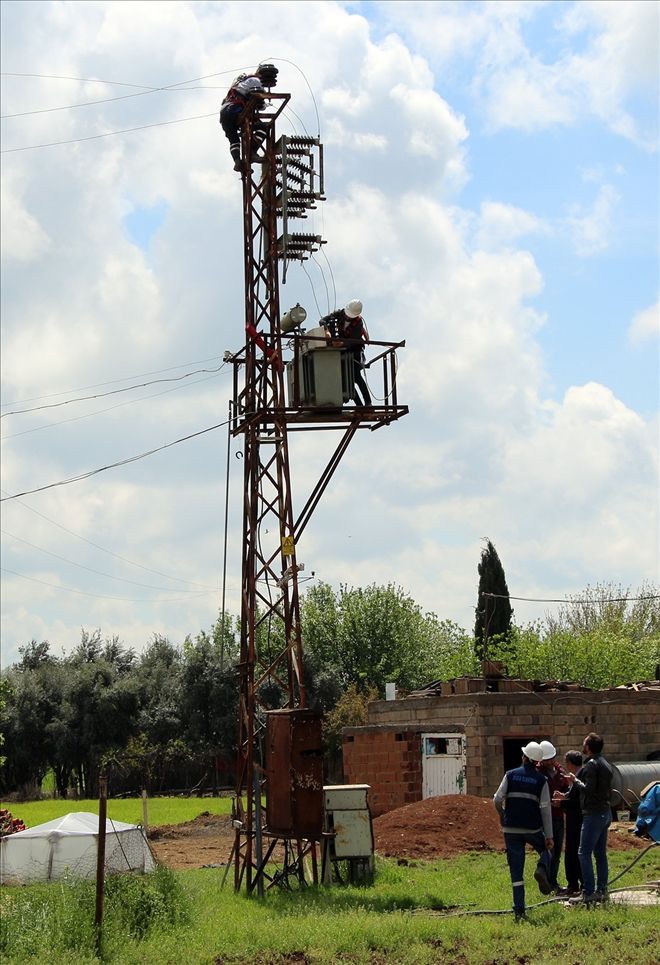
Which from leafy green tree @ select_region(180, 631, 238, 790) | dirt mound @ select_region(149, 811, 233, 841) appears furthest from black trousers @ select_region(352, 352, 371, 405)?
leafy green tree @ select_region(180, 631, 238, 790)

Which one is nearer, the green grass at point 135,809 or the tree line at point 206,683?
the green grass at point 135,809

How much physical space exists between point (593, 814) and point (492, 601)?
148ft

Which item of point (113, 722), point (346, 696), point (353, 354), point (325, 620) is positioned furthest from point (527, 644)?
point (353, 354)

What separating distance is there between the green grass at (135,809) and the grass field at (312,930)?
67.9 feet

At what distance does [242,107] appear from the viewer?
18.9m

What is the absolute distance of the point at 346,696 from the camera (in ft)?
159

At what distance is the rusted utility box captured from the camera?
16.4m

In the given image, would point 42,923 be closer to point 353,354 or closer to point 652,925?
point 652,925

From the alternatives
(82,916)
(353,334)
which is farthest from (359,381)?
(82,916)

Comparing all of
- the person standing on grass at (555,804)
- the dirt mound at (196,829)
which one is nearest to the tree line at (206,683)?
the dirt mound at (196,829)

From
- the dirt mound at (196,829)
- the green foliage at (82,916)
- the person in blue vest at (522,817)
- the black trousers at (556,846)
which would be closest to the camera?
the green foliage at (82,916)

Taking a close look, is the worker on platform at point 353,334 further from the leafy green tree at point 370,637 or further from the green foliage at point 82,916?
the leafy green tree at point 370,637

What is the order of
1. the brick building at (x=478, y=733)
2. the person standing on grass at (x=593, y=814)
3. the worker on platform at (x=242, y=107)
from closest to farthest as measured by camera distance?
the person standing on grass at (x=593, y=814) → the worker on platform at (x=242, y=107) → the brick building at (x=478, y=733)

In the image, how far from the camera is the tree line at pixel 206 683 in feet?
165
